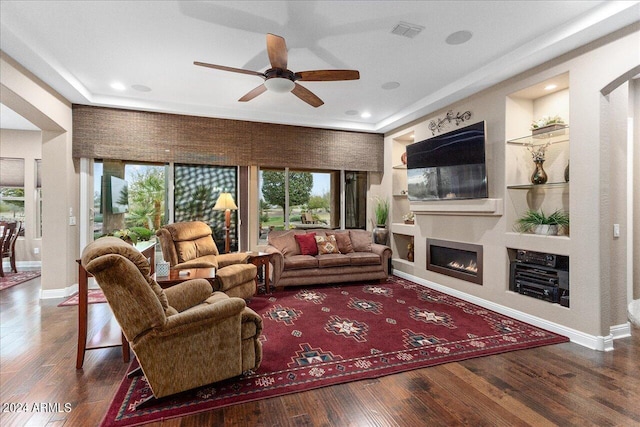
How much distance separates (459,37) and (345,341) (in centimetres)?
315

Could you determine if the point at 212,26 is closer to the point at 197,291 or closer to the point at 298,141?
the point at 197,291

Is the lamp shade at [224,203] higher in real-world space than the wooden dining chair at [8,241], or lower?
higher

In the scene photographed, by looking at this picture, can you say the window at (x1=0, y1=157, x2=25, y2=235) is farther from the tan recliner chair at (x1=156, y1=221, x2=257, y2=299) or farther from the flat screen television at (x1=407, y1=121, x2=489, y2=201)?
the flat screen television at (x1=407, y1=121, x2=489, y2=201)

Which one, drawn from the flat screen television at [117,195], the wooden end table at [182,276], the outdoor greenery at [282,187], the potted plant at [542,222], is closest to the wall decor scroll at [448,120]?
the potted plant at [542,222]

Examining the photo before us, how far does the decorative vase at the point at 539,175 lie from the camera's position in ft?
11.6

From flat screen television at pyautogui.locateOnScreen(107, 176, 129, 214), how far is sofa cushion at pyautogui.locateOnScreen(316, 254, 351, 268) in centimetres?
331

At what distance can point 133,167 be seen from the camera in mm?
→ 5211

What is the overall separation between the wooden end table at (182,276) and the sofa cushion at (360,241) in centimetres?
268

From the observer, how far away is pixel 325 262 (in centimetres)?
493

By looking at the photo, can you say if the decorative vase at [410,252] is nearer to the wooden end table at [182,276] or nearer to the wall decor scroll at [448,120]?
the wall decor scroll at [448,120]

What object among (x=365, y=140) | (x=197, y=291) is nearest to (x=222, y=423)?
(x=197, y=291)

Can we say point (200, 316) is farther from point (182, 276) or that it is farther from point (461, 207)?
point (461, 207)

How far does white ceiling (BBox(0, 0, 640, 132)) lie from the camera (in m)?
2.62

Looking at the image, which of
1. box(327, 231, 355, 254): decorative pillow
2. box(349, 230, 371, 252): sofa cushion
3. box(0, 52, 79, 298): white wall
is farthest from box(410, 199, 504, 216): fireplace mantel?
box(0, 52, 79, 298): white wall
